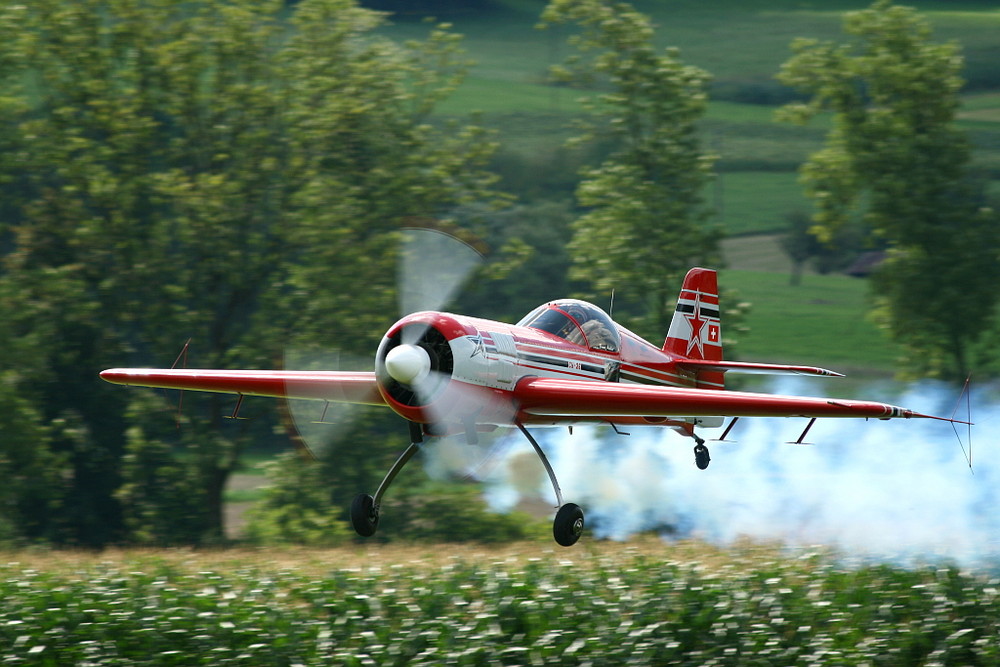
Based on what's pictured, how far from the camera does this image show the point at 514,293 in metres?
57.3

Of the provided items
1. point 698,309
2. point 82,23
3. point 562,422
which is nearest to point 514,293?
point 82,23

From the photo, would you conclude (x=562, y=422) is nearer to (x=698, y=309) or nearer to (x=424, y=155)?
(x=698, y=309)

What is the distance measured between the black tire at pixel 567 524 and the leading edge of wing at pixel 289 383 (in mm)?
2677

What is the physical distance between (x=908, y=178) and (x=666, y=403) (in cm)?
2749

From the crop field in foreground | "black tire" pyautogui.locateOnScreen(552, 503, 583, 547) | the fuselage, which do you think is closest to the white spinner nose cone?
the fuselage

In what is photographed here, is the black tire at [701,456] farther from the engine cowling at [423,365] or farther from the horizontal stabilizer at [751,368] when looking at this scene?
the engine cowling at [423,365]

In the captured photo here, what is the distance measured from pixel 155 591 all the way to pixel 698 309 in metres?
9.55

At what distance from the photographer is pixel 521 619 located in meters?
12.2

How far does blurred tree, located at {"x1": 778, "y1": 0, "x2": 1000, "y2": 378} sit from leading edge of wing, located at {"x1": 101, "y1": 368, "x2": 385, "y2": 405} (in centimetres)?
2520

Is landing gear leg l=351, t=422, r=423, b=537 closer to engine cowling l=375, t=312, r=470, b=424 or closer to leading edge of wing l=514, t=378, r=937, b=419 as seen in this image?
engine cowling l=375, t=312, r=470, b=424

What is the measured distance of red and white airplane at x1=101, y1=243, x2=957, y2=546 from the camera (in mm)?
11938

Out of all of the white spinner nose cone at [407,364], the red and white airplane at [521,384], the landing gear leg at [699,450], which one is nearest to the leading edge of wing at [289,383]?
the red and white airplane at [521,384]

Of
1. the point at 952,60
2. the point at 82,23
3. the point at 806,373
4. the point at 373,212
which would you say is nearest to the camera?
the point at 806,373

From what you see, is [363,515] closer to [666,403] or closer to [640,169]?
[666,403]
